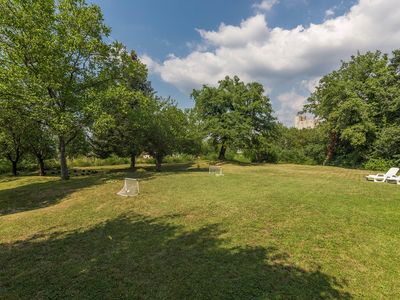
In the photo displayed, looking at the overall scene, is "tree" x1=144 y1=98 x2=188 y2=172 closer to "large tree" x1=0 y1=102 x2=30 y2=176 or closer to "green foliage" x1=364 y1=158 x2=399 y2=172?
"large tree" x1=0 y1=102 x2=30 y2=176

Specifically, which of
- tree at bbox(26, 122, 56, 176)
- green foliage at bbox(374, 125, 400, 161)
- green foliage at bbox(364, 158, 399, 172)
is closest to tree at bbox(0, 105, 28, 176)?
tree at bbox(26, 122, 56, 176)

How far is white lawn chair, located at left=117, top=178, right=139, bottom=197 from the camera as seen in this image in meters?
11.7

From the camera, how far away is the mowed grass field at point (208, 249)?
4195 millimetres

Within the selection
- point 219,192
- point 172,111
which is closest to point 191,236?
point 219,192

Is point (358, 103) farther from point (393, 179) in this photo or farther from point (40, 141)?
point (40, 141)

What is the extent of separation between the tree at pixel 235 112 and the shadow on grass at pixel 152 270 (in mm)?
24940

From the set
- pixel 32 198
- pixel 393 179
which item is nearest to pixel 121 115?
pixel 32 198

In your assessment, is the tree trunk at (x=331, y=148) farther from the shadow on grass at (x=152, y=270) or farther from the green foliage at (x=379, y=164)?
the shadow on grass at (x=152, y=270)

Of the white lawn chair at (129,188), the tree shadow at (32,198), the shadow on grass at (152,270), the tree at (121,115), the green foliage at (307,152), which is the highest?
the tree at (121,115)

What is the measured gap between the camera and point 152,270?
479 cm

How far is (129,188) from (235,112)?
866 inches

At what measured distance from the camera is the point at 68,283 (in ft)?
14.6

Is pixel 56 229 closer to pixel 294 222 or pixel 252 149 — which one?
pixel 294 222

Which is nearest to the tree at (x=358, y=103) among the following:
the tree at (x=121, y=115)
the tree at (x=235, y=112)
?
the tree at (x=235, y=112)
